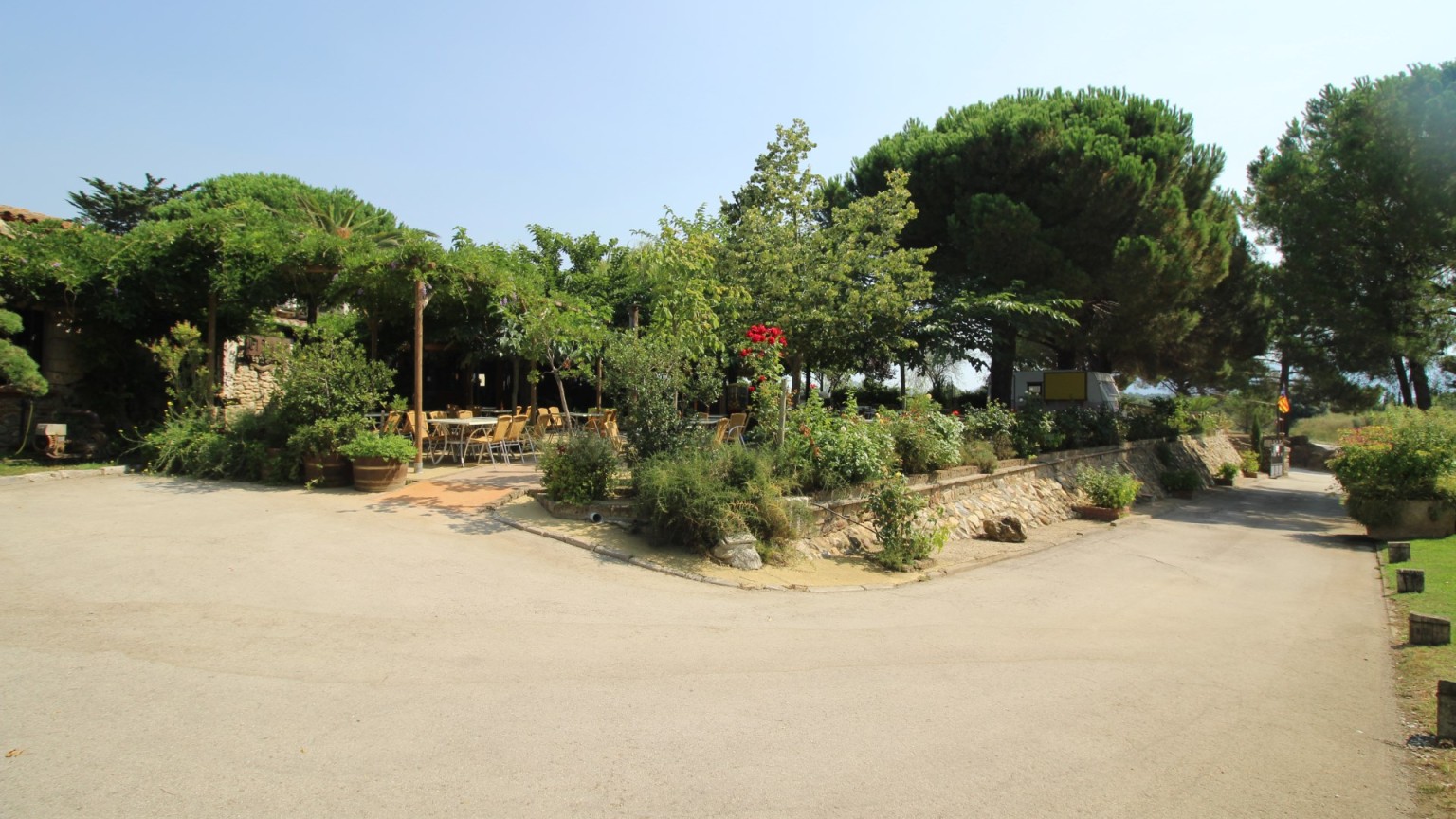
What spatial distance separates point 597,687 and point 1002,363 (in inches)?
759

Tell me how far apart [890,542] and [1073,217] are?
13.7 m

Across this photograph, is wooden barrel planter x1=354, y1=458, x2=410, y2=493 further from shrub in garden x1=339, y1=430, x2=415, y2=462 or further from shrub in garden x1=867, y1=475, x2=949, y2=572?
shrub in garden x1=867, y1=475, x2=949, y2=572

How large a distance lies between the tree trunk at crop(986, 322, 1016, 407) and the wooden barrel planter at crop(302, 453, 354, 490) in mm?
15622

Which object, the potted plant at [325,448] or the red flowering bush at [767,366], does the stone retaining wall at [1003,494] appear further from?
the potted plant at [325,448]

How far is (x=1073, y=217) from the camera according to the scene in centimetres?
1894

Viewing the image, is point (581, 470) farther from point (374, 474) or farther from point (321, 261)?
point (321, 261)

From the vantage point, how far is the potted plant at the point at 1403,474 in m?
12.2

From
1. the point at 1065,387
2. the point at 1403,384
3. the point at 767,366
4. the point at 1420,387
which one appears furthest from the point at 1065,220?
the point at 1403,384

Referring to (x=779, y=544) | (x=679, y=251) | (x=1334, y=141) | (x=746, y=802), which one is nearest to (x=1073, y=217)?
(x=1334, y=141)

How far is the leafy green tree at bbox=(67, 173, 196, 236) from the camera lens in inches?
1232

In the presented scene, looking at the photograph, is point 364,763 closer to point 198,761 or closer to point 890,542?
point 198,761

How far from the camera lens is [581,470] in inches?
346

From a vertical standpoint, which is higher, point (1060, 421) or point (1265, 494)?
point (1060, 421)

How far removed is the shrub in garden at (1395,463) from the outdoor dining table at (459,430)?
15003mm
